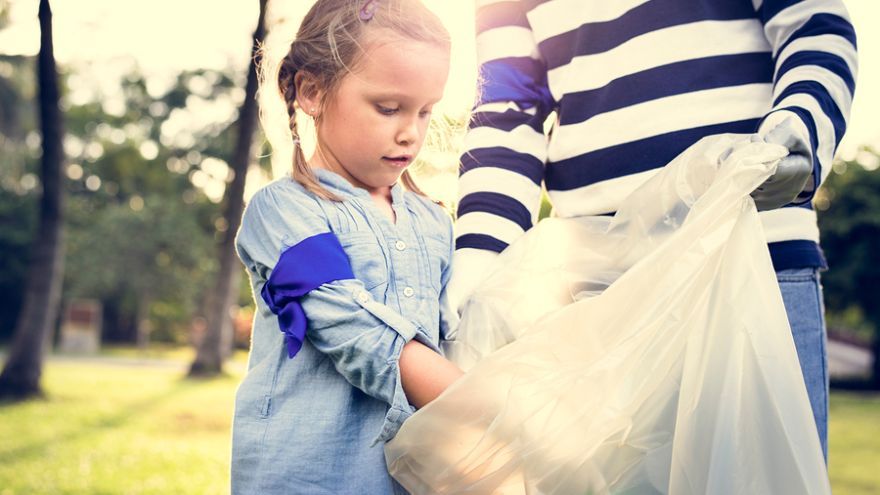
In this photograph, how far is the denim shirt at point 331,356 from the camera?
1.16 m

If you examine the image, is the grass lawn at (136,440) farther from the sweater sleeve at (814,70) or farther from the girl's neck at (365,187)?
the sweater sleeve at (814,70)

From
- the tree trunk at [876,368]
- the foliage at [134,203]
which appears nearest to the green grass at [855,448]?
the tree trunk at [876,368]

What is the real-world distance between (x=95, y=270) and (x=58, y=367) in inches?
290

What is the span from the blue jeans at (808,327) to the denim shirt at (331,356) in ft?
1.81

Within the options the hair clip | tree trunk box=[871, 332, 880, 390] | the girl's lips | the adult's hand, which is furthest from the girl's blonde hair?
tree trunk box=[871, 332, 880, 390]

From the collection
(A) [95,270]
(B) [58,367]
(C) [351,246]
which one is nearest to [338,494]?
(C) [351,246]

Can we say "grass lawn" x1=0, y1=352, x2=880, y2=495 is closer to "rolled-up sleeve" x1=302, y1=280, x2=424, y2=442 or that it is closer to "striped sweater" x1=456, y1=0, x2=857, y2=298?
"striped sweater" x1=456, y1=0, x2=857, y2=298

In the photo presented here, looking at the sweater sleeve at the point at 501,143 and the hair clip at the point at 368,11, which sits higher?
the hair clip at the point at 368,11

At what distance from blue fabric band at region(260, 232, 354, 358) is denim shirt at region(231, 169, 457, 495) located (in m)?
0.01

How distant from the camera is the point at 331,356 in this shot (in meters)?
1.18

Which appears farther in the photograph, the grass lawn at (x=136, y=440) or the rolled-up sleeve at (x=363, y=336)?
the grass lawn at (x=136, y=440)

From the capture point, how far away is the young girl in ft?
3.81

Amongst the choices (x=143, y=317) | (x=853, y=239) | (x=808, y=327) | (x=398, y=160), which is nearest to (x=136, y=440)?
(x=398, y=160)

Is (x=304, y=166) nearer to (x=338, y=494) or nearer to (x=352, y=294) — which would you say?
(x=352, y=294)
